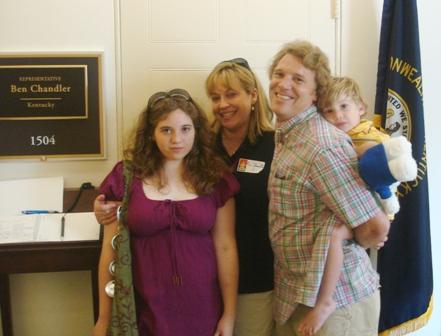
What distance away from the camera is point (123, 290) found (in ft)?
4.33

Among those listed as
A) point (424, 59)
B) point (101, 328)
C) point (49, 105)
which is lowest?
point (101, 328)

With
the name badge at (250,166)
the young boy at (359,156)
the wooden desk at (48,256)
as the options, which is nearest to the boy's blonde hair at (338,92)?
the young boy at (359,156)

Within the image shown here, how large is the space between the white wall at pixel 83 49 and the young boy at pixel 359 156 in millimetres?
708

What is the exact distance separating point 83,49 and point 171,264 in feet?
4.00

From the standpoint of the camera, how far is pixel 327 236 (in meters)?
1.19

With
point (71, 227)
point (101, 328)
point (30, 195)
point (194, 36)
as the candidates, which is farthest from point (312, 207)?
point (30, 195)

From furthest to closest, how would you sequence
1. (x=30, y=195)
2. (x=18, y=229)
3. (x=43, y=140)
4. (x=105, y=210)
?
(x=43, y=140)
(x=30, y=195)
(x=18, y=229)
(x=105, y=210)

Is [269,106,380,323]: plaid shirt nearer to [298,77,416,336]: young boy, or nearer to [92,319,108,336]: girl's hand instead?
[298,77,416,336]: young boy

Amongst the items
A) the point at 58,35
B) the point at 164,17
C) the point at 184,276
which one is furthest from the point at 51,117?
the point at 184,276

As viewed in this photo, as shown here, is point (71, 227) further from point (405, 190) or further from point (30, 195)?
point (405, 190)

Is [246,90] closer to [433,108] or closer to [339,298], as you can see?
[339,298]

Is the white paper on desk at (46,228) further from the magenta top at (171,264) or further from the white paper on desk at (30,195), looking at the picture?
the magenta top at (171,264)

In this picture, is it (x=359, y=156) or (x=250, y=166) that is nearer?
(x=359, y=156)

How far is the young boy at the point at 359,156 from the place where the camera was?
1.08m
